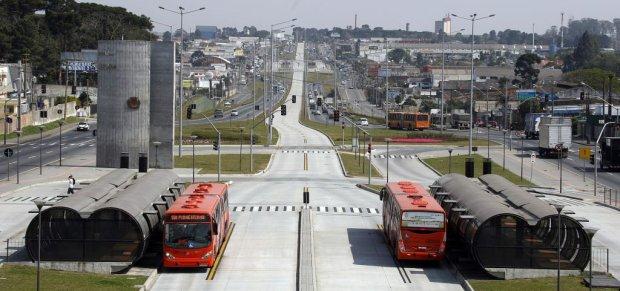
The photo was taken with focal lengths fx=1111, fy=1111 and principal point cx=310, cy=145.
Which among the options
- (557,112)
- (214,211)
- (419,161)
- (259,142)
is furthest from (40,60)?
(214,211)

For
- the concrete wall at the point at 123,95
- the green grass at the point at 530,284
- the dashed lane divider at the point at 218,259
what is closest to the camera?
the green grass at the point at 530,284

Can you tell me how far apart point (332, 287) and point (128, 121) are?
50.9 meters

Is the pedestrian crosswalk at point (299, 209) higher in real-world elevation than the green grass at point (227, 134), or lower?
lower

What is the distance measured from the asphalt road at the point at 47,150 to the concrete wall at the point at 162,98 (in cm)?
954

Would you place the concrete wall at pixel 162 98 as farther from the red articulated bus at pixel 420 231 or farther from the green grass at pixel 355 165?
the red articulated bus at pixel 420 231

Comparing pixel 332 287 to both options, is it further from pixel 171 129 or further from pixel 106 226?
pixel 171 129

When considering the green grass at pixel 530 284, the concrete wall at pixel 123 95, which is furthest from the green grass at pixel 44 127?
the green grass at pixel 530 284

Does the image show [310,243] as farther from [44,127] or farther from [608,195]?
[44,127]

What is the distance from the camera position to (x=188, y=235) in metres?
43.1

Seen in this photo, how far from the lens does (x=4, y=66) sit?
161125 mm

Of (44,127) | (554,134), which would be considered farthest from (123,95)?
(44,127)

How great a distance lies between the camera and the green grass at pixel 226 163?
309 feet

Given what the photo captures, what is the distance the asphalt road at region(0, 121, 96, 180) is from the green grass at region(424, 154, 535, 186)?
34499 mm

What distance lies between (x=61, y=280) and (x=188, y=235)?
16.9 ft
